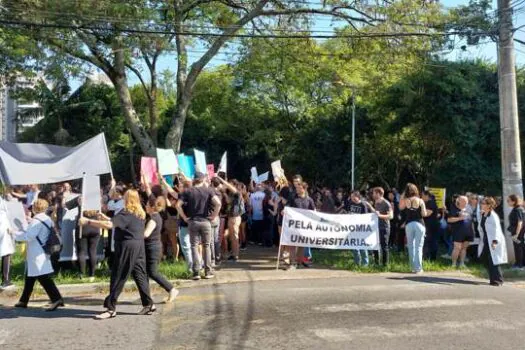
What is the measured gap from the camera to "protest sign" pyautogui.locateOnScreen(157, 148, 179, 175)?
11684mm

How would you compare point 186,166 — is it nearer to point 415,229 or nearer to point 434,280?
point 415,229

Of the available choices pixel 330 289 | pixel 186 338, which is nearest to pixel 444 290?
pixel 330 289

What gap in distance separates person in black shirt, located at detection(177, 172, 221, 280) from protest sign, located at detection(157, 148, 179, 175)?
1.25 m

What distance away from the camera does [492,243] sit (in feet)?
34.6

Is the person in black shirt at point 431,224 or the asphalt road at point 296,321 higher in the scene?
the person in black shirt at point 431,224

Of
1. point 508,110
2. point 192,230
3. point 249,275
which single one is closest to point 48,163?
point 192,230

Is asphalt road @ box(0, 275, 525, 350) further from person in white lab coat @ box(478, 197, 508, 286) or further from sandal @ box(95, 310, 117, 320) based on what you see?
person in white lab coat @ box(478, 197, 508, 286)

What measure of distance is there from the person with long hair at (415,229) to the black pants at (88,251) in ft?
19.4

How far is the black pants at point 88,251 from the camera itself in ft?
34.8

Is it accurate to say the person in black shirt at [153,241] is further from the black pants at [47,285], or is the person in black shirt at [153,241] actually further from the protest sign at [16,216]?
the protest sign at [16,216]

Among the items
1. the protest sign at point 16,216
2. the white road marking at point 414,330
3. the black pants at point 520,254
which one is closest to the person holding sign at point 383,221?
the black pants at point 520,254

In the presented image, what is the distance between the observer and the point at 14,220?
10336mm

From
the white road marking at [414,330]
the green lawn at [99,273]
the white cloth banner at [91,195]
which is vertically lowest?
the white road marking at [414,330]

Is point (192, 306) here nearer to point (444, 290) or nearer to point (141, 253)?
point (141, 253)
